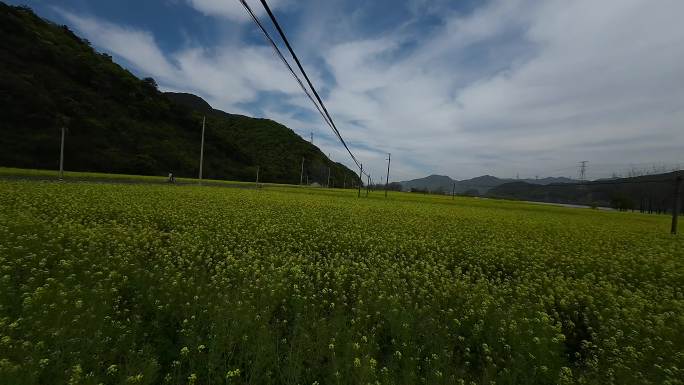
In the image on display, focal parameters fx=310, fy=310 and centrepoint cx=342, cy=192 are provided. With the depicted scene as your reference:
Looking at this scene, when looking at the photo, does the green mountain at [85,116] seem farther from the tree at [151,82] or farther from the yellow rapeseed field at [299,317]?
the yellow rapeseed field at [299,317]

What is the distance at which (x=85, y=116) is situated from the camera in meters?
63.2

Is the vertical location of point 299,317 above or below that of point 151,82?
below

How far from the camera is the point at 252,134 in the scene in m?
138

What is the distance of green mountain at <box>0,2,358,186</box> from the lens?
53.5 meters

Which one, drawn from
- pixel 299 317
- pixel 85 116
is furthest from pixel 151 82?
pixel 299 317

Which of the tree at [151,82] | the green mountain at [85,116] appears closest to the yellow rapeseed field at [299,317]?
the green mountain at [85,116]

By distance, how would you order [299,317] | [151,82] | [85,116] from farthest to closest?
[151,82] → [85,116] → [299,317]

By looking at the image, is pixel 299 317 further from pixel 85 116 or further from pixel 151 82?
pixel 151 82

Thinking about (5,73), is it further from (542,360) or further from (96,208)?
(542,360)

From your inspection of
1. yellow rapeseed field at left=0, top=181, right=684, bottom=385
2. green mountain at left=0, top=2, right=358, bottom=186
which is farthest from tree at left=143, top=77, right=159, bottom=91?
yellow rapeseed field at left=0, top=181, right=684, bottom=385

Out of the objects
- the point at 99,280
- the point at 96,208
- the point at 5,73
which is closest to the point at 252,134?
the point at 5,73

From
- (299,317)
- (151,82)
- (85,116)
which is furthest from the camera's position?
(151,82)

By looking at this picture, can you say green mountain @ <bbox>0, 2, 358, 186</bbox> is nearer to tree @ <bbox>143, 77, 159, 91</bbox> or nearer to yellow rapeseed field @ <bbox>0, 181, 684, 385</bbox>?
tree @ <bbox>143, 77, 159, 91</bbox>

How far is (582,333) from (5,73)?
→ 86397 mm
